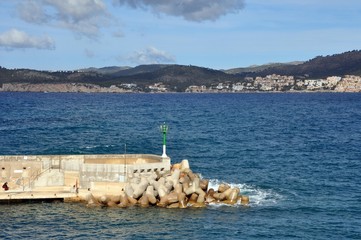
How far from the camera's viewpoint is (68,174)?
147 feet

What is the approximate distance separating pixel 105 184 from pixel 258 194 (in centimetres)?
1229

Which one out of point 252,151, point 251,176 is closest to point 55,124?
point 252,151

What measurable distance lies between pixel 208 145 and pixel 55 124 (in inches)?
1412

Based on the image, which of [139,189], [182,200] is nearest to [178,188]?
[182,200]

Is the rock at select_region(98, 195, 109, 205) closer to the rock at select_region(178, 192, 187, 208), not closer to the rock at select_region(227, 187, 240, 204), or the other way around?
the rock at select_region(178, 192, 187, 208)

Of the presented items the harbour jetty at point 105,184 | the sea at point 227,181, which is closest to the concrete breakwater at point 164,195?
the harbour jetty at point 105,184

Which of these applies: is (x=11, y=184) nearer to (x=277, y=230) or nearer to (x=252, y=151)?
(x=277, y=230)

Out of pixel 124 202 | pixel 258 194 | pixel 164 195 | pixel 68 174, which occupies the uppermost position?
pixel 68 174

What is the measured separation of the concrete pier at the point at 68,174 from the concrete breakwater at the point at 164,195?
0.84 metres

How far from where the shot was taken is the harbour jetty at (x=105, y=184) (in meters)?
42.2

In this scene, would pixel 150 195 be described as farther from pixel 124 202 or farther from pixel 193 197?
pixel 193 197

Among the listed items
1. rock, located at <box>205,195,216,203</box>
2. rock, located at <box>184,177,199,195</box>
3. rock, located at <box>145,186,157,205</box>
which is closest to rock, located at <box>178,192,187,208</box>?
rock, located at <box>184,177,199,195</box>

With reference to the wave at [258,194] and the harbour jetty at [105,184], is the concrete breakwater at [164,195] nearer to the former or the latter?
the harbour jetty at [105,184]

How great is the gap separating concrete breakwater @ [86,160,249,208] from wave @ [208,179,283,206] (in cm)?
151
